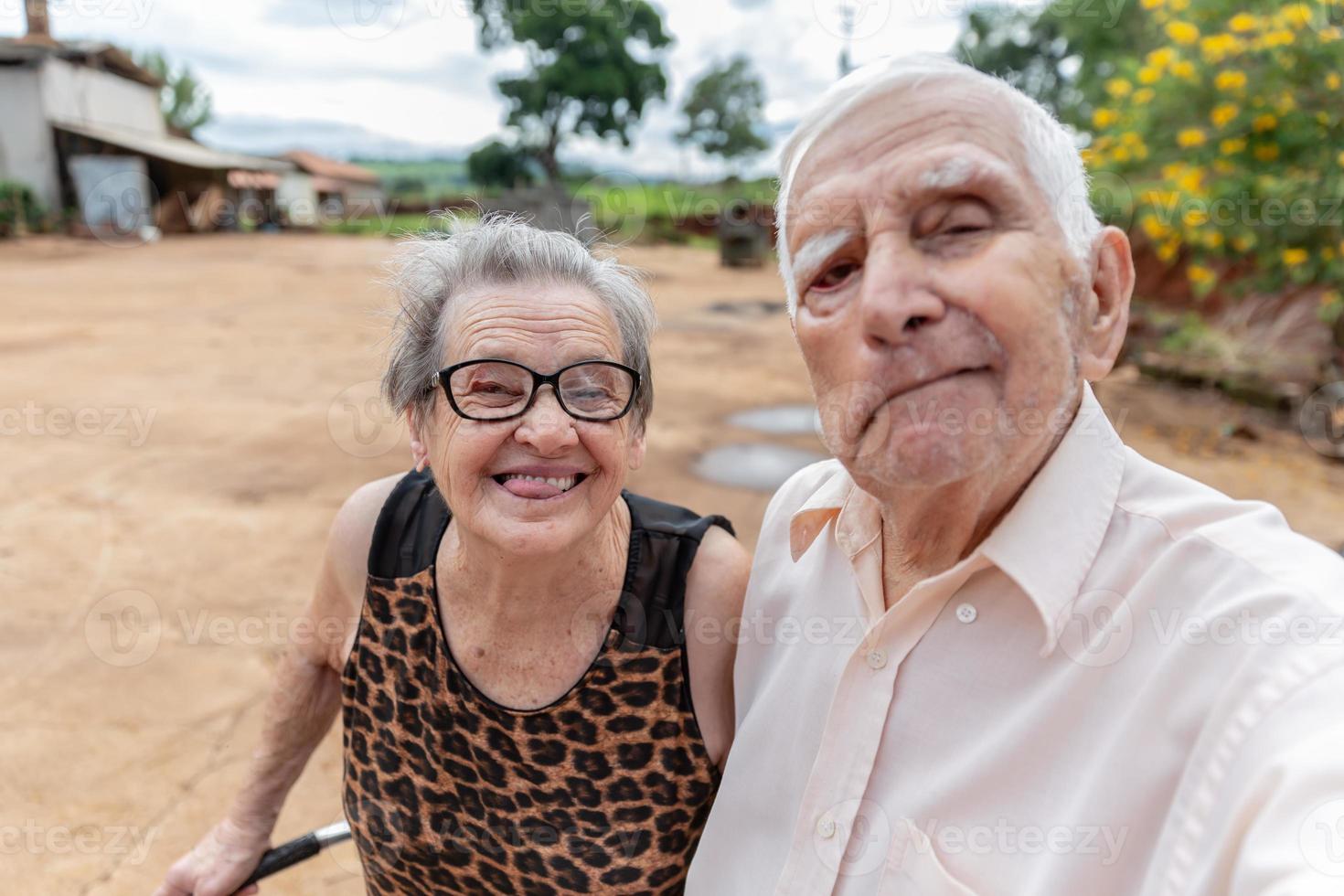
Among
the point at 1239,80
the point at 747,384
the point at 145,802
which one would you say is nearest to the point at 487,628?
the point at 145,802

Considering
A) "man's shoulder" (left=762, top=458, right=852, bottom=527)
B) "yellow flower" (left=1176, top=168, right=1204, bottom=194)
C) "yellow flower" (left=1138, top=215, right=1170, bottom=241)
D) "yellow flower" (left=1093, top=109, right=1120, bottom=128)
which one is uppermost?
"yellow flower" (left=1093, top=109, right=1120, bottom=128)

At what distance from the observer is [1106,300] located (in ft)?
3.93

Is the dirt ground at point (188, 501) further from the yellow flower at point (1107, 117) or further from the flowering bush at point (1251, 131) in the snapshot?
the yellow flower at point (1107, 117)

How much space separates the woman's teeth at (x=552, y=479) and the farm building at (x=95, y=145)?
23974mm

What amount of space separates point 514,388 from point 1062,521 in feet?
2.96

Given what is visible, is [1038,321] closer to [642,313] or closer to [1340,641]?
[1340,641]

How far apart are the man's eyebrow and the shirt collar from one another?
411 millimetres

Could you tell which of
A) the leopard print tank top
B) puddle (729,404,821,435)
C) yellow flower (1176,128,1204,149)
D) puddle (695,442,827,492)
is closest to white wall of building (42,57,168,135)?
puddle (729,404,821,435)

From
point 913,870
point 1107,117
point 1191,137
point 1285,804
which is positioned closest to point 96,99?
point 1107,117

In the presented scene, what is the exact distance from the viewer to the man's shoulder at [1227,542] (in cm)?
99

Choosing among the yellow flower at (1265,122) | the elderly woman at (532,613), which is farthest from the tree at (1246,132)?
the elderly woman at (532,613)

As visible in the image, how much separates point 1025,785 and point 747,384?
25.9 feet

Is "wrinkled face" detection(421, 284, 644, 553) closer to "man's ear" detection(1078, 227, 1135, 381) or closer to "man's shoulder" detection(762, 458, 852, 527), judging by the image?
"man's shoulder" detection(762, 458, 852, 527)

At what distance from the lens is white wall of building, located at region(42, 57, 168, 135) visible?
20953 millimetres
